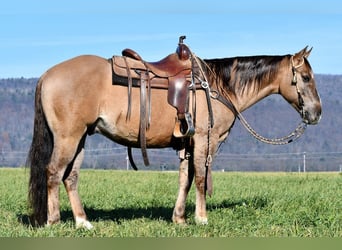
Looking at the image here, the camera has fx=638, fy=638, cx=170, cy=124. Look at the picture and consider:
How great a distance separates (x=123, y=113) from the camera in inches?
302

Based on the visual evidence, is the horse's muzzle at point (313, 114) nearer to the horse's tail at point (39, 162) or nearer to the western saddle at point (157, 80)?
the western saddle at point (157, 80)

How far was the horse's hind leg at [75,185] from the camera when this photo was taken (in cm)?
778

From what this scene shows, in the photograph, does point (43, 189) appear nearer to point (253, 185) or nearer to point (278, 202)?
point (278, 202)

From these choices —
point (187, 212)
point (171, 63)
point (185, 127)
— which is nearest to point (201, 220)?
point (185, 127)

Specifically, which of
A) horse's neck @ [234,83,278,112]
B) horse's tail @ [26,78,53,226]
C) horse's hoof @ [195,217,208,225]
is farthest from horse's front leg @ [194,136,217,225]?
horse's tail @ [26,78,53,226]

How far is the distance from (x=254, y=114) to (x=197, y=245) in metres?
178

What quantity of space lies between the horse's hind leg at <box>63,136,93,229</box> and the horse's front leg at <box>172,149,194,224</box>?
1.18 m

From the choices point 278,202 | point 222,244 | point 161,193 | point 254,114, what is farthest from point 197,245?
point 254,114

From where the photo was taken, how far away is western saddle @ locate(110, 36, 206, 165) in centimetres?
774

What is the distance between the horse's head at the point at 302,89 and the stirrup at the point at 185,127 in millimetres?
1608

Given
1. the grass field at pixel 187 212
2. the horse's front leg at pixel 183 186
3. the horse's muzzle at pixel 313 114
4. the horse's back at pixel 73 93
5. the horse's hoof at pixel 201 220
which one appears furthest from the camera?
the horse's muzzle at pixel 313 114

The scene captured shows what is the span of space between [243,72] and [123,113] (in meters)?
1.89

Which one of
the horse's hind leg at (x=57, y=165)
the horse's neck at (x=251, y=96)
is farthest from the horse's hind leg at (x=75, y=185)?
the horse's neck at (x=251, y=96)

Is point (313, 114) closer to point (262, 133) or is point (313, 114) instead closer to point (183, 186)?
point (183, 186)
